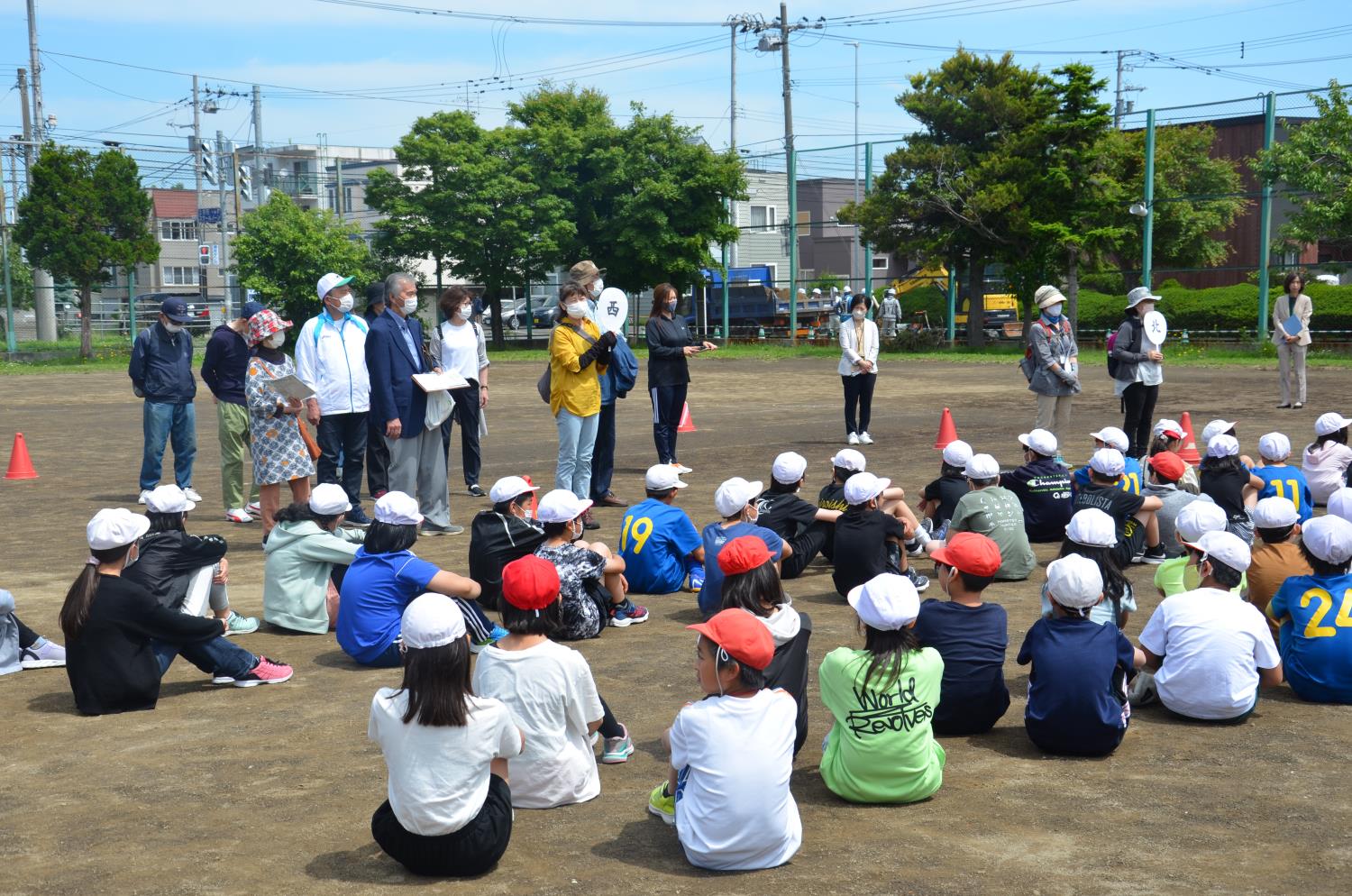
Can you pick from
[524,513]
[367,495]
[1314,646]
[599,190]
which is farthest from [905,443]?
[599,190]

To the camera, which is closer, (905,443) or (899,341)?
(905,443)

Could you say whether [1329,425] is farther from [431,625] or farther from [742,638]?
[431,625]

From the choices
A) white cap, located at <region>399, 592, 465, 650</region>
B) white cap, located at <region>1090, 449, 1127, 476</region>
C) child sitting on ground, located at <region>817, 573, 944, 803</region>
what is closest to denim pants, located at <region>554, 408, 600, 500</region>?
white cap, located at <region>1090, 449, 1127, 476</region>

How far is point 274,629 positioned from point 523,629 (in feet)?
11.3

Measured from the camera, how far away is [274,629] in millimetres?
8094

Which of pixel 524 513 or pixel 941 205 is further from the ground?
pixel 941 205

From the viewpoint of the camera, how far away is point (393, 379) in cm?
1079

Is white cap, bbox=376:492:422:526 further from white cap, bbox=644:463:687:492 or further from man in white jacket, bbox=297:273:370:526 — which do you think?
man in white jacket, bbox=297:273:370:526

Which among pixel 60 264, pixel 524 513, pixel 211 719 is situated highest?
pixel 60 264

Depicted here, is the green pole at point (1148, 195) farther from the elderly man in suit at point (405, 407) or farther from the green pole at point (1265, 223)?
the elderly man in suit at point (405, 407)

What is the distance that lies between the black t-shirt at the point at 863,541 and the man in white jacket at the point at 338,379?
Result: 456 centimetres

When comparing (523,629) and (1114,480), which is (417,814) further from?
(1114,480)

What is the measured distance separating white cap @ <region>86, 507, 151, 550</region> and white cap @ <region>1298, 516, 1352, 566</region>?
5.44 meters

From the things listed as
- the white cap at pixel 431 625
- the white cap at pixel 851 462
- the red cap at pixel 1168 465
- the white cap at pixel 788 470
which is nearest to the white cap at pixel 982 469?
the white cap at pixel 851 462
